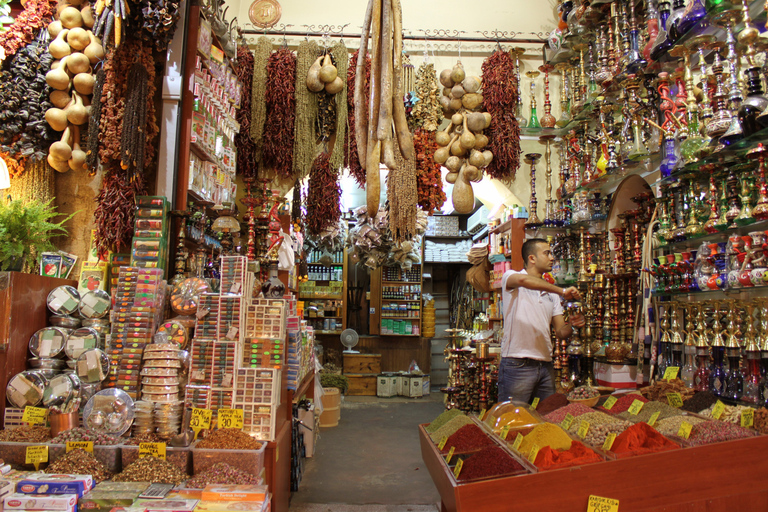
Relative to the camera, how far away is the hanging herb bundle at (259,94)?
16.8ft

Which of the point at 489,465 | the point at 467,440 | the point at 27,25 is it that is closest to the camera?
the point at 489,465

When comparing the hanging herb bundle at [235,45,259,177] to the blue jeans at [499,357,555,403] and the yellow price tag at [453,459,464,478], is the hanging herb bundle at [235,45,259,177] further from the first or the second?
the yellow price tag at [453,459,464,478]

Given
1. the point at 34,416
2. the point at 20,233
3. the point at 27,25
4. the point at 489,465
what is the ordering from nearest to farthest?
the point at 489,465 < the point at 34,416 < the point at 20,233 < the point at 27,25

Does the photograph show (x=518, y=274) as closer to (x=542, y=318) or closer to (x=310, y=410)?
(x=542, y=318)

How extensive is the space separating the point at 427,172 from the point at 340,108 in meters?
1.05

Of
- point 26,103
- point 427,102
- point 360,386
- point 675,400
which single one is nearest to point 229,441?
point 675,400

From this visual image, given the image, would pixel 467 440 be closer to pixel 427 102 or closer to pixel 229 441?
pixel 229 441

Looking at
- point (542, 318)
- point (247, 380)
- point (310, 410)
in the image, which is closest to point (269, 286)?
point (247, 380)

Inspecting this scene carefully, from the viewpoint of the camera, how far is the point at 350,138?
5.20m

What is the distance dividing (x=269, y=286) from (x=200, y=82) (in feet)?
5.05

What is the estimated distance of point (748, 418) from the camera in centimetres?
203

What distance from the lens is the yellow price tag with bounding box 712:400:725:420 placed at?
85.4 inches

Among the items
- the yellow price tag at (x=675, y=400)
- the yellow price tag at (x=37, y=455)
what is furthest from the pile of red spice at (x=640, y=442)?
the yellow price tag at (x=37, y=455)

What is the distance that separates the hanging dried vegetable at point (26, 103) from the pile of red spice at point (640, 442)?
12.0ft
